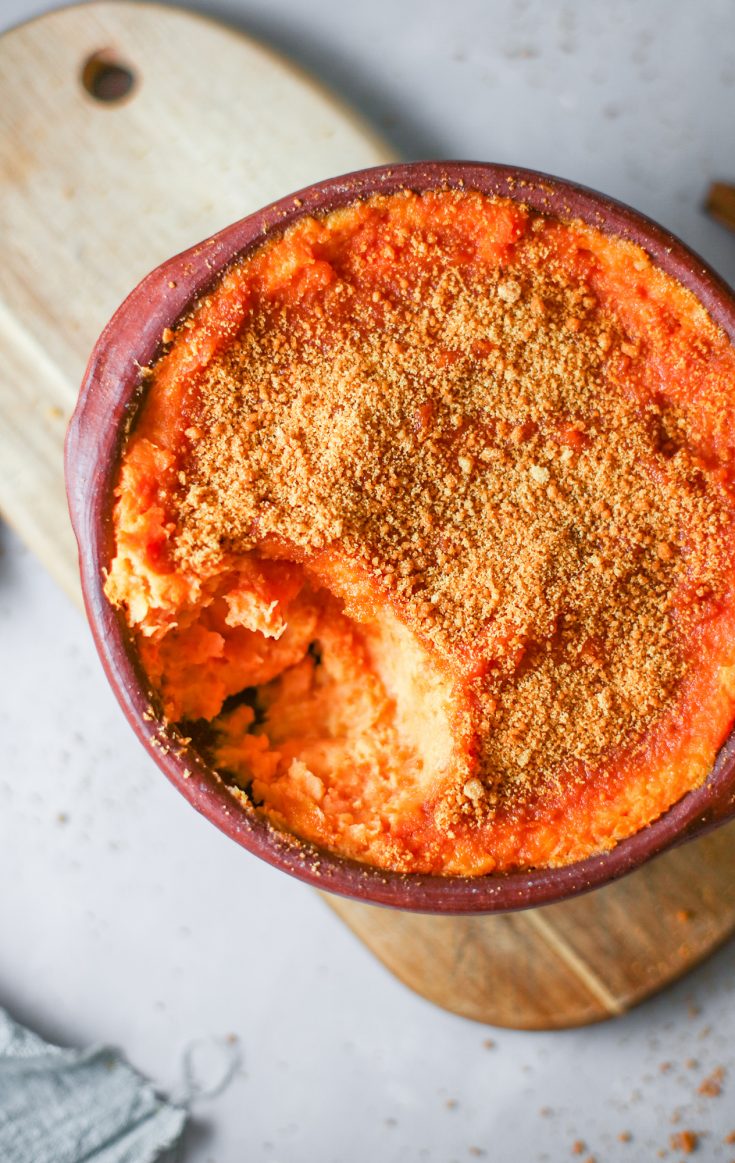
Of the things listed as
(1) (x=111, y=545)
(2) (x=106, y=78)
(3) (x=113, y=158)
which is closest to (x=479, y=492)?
(1) (x=111, y=545)

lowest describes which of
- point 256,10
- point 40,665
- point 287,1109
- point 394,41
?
point 287,1109

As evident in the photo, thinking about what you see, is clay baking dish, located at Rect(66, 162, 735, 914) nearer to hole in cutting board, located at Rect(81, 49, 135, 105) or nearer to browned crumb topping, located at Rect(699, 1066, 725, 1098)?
hole in cutting board, located at Rect(81, 49, 135, 105)

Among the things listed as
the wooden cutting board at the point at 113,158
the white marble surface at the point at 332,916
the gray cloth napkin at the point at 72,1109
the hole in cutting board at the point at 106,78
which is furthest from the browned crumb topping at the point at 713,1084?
the hole in cutting board at the point at 106,78

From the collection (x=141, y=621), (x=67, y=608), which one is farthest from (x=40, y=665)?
(x=141, y=621)

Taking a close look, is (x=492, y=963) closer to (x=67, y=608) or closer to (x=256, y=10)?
(x=67, y=608)

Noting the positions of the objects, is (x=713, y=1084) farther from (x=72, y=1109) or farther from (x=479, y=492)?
(x=479, y=492)
